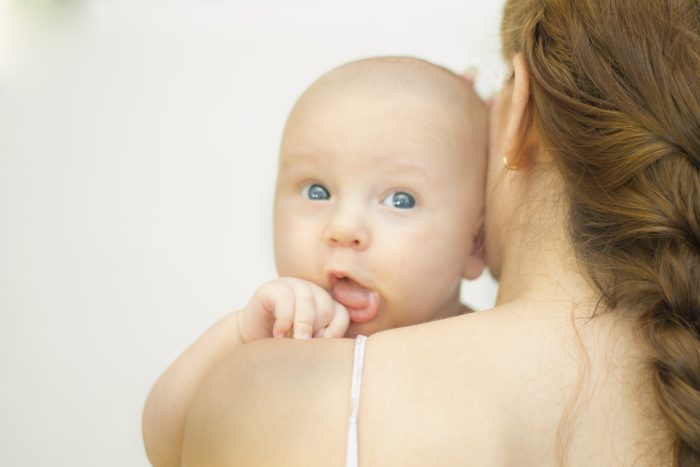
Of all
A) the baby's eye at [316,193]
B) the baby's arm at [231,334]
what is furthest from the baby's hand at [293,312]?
the baby's eye at [316,193]

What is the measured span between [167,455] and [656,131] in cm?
82

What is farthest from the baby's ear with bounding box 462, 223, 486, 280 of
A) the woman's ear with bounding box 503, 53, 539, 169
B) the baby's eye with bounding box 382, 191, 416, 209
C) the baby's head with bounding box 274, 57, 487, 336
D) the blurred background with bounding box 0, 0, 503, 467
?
the blurred background with bounding box 0, 0, 503, 467

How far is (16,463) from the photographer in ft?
7.14

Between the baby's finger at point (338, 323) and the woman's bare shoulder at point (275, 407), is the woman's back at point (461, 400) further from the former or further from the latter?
the baby's finger at point (338, 323)

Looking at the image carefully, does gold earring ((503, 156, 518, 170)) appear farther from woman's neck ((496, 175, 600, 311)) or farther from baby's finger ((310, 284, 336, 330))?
baby's finger ((310, 284, 336, 330))

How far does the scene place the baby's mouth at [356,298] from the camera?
1.25 metres

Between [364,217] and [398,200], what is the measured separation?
62 mm

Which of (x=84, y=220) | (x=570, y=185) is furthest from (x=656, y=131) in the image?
(x=84, y=220)

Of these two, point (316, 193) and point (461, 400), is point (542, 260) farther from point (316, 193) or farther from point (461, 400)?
point (316, 193)

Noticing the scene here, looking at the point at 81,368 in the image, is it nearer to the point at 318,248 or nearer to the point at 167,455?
the point at 167,455

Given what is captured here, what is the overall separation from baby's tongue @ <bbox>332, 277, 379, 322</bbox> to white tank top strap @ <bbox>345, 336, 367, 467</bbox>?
28cm

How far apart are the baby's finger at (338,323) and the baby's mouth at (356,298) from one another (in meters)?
0.02

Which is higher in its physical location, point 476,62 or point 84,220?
point 476,62

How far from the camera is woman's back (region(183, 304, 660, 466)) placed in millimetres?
898
